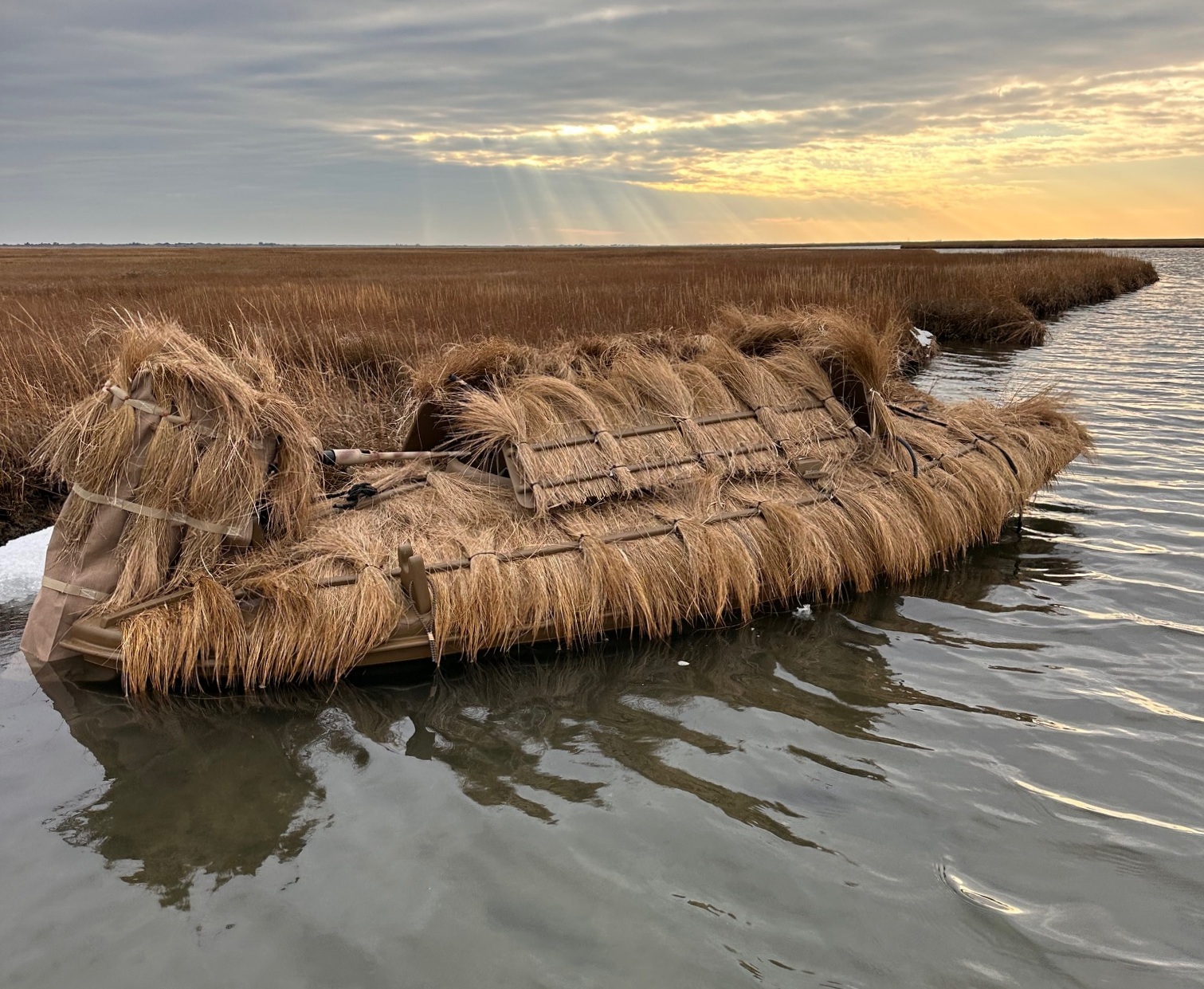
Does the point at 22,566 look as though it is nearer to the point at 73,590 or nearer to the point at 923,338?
the point at 73,590

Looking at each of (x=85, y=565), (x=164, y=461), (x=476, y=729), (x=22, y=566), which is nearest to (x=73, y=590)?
(x=85, y=565)

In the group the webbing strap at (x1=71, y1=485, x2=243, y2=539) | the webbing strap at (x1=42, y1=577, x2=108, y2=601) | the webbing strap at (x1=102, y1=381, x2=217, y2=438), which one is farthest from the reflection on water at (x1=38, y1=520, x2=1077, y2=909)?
the webbing strap at (x1=102, y1=381, x2=217, y2=438)

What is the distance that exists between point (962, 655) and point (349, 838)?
11.4 feet

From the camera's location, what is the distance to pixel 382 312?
13742mm

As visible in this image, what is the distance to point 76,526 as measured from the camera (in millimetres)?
4434

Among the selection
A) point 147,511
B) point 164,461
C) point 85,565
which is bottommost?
point 85,565

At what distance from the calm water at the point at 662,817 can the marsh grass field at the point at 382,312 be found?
119 inches

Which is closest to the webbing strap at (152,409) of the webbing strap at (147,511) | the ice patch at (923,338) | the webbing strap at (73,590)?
the webbing strap at (147,511)

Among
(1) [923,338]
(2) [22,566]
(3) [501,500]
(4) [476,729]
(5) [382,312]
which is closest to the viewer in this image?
(4) [476,729]

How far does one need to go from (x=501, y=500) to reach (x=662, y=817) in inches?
99.9

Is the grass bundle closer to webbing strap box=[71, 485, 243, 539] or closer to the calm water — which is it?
webbing strap box=[71, 485, 243, 539]

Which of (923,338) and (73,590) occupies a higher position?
(923,338)

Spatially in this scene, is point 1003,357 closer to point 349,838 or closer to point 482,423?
point 482,423

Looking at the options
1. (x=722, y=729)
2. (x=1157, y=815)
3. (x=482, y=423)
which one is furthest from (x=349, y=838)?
(x=1157, y=815)
